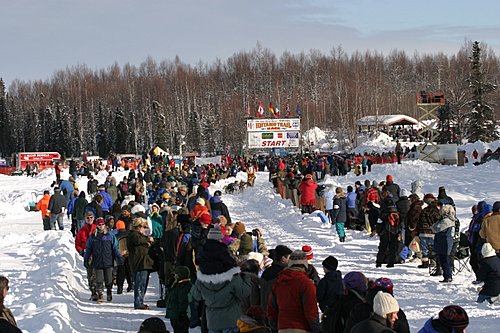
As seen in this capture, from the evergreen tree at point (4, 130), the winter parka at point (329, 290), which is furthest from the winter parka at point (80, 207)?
the evergreen tree at point (4, 130)

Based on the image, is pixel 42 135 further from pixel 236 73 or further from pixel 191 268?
pixel 191 268

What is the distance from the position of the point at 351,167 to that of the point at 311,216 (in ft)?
70.4

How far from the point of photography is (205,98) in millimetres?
89188

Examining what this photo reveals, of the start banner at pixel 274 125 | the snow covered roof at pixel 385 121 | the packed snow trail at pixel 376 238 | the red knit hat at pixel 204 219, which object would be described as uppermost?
the snow covered roof at pixel 385 121

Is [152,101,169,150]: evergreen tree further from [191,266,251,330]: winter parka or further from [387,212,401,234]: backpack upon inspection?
[191,266,251,330]: winter parka

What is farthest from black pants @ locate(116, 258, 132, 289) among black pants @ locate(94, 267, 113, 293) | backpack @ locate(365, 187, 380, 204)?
backpack @ locate(365, 187, 380, 204)

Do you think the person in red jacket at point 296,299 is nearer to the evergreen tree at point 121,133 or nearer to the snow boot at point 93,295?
the snow boot at point 93,295

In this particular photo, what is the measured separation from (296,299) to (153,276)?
7621mm

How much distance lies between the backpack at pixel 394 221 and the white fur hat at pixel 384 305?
7369mm

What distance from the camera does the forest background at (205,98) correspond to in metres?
77.8

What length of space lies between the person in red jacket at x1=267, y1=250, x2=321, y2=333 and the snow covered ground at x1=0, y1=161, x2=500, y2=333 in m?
3.02

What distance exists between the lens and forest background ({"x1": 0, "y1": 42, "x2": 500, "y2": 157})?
77.8 metres

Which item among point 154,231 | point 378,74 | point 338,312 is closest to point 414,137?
point 378,74

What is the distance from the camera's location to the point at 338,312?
5270 mm
